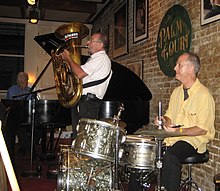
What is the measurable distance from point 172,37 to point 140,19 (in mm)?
1425

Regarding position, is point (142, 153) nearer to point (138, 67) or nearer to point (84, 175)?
point (84, 175)

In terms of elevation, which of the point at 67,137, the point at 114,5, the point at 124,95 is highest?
the point at 114,5

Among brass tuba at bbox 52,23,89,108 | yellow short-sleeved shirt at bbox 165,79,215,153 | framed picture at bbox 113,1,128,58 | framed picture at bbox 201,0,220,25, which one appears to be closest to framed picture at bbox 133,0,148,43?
framed picture at bbox 113,1,128,58

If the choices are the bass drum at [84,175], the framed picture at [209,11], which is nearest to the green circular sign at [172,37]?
the framed picture at [209,11]

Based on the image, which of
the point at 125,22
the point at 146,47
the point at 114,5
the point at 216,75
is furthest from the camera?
the point at 114,5

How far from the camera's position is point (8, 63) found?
9789 millimetres

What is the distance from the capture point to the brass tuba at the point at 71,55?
351 cm

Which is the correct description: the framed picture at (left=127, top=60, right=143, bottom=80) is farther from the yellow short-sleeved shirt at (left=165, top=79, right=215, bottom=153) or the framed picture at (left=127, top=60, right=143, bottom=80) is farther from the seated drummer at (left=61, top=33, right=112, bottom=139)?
the yellow short-sleeved shirt at (left=165, top=79, right=215, bottom=153)

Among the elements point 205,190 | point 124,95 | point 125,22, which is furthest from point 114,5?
point 205,190

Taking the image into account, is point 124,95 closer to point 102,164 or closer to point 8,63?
point 102,164

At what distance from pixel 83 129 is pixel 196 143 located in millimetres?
976

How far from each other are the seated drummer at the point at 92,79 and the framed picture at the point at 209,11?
1.12 m

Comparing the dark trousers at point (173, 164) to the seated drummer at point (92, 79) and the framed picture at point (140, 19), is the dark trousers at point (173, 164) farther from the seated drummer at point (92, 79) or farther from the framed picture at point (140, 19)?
the framed picture at point (140, 19)

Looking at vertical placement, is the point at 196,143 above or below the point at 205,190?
above
